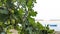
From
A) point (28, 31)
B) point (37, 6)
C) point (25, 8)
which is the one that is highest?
point (37, 6)

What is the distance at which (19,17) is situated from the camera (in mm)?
773

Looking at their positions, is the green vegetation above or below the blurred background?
below

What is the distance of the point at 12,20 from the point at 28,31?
109mm

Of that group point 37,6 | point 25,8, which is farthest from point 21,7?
point 37,6

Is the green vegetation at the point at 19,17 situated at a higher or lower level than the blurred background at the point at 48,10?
lower

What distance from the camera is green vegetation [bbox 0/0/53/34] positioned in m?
0.74

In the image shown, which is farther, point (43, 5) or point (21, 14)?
point (43, 5)

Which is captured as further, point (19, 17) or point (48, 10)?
point (48, 10)

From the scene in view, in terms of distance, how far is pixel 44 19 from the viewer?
1.78 m

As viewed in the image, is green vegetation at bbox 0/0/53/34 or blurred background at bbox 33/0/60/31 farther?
blurred background at bbox 33/0/60/31

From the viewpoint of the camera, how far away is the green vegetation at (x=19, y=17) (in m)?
0.74

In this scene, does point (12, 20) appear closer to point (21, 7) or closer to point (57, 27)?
point (21, 7)

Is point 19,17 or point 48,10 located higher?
point 48,10

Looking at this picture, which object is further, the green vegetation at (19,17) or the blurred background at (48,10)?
the blurred background at (48,10)
